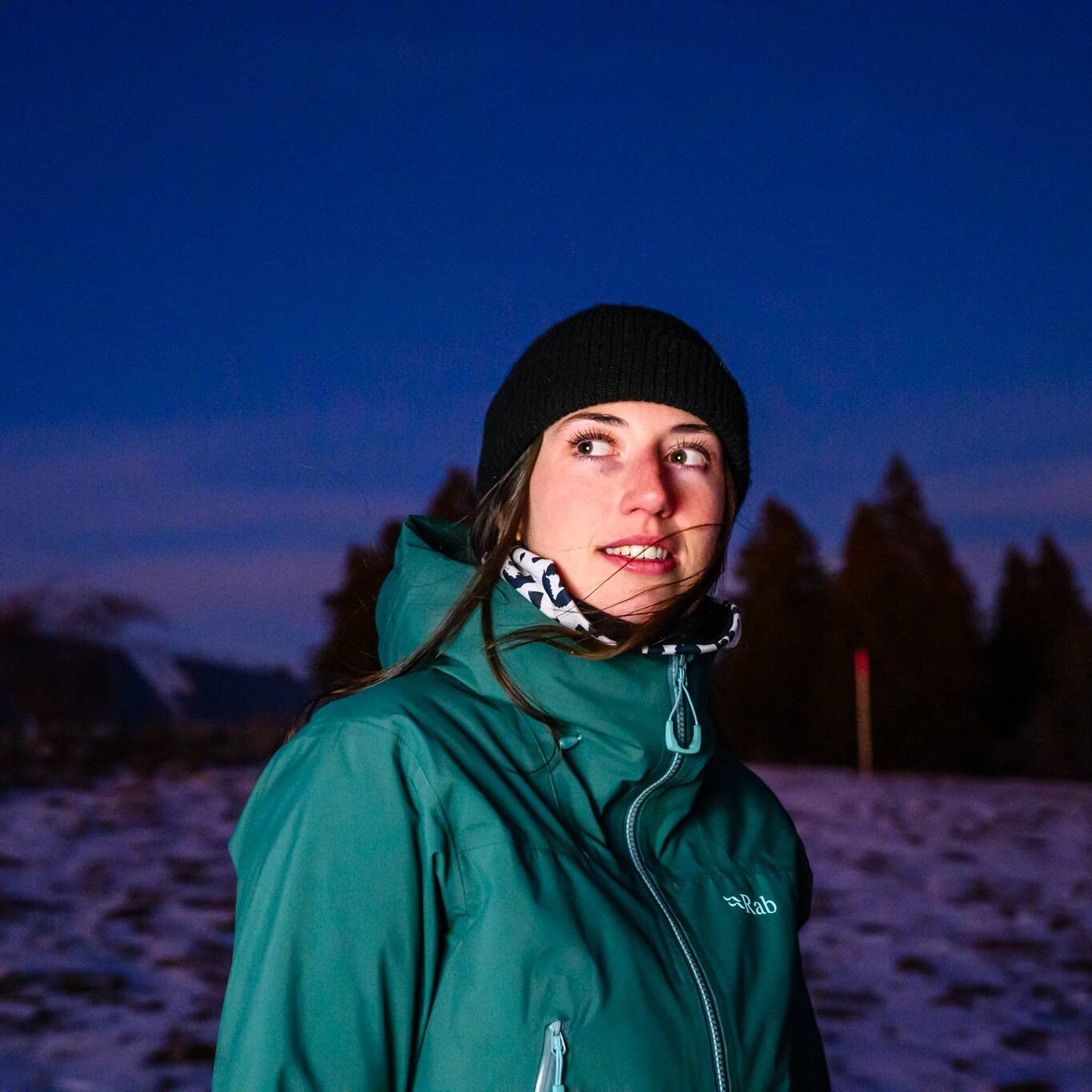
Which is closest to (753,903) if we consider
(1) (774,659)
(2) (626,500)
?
(2) (626,500)

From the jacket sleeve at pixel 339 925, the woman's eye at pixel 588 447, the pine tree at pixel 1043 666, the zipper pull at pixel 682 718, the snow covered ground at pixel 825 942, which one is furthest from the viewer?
the pine tree at pixel 1043 666

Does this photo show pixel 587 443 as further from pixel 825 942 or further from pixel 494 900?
pixel 825 942

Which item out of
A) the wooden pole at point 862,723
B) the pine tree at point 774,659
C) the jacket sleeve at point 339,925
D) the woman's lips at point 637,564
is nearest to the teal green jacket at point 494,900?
the jacket sleeve at point 339,925

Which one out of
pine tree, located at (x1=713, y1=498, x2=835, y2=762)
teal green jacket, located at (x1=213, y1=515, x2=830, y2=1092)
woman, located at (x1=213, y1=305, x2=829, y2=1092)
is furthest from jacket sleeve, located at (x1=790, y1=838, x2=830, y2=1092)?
pine tree, located at (x1=713, y1=498, x2=835, y2=762)

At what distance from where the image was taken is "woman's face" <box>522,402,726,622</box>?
1413 millimetres

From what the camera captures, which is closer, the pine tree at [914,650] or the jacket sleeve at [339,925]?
the jacket sleeve at [339,925]

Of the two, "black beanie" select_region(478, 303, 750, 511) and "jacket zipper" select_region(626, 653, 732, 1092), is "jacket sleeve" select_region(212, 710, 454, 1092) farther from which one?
"black beanie" select_region(478, 303, 750, 511)

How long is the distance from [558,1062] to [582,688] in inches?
15.8

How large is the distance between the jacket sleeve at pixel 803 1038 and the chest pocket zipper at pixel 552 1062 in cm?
47

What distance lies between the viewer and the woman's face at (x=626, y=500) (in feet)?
4.64

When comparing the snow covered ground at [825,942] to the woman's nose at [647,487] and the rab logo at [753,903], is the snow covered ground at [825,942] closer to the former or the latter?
the rab logo at [753,903]

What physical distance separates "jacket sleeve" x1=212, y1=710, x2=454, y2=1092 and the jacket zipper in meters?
0.25

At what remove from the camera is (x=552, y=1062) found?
3.75 ft

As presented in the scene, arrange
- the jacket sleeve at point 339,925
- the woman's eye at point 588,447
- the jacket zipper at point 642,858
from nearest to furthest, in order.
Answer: the jacket sleeve at point 339,925 < the jacket zipper at point 642,858 < the woman's eye at point 588,447
